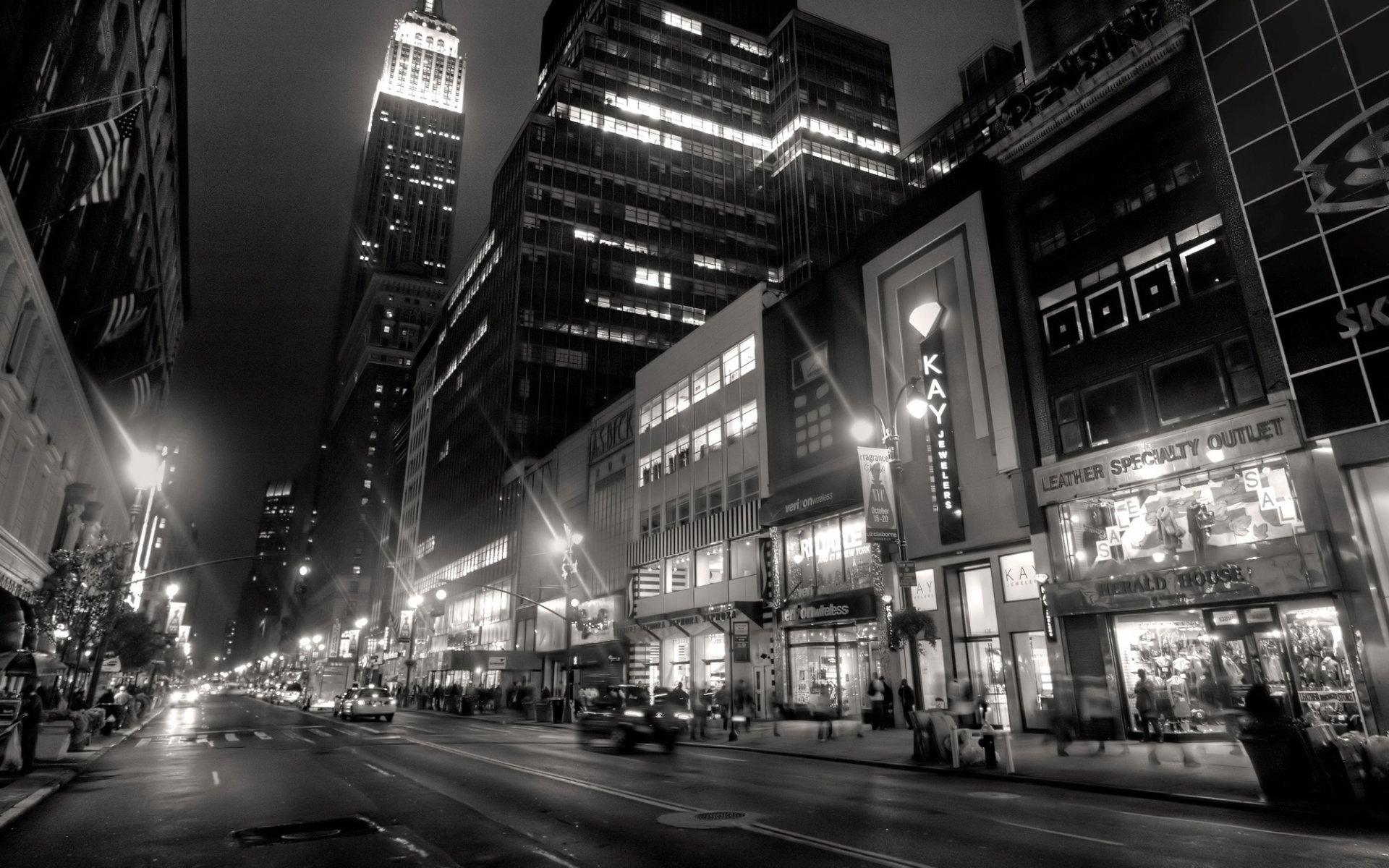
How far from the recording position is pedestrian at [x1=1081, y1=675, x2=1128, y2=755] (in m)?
21.8

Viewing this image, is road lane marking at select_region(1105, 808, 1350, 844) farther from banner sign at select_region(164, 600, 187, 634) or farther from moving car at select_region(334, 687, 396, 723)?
banner sign at select_region(164, 600, 187, 634)

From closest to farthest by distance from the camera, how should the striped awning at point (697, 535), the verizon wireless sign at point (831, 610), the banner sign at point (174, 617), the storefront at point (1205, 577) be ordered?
the storefront at point (1205, 577), the verizon wireless sign at point (831, 610), the striped awning at point (697, 535), the banner sign at point (174, 617)

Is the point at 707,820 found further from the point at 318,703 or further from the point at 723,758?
the point at 318,703

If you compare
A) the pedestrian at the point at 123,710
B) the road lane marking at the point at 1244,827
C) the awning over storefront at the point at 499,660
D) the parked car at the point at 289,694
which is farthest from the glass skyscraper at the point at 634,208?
the road lane marking at the point at 1244,827

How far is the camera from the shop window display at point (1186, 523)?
19.2 meters

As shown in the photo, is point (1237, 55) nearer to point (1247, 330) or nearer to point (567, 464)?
point (1247, 330)

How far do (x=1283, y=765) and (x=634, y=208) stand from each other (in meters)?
86.3

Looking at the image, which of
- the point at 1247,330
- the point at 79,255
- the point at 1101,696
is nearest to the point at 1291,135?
the point at 1247,330

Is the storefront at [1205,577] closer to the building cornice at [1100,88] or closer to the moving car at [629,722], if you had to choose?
the building cornice at [1100,88]

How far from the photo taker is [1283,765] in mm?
12328

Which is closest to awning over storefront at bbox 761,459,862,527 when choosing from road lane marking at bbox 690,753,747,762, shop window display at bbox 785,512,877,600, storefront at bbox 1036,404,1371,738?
shop window display at bbox 785,512,877,600

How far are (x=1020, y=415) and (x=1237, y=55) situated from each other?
1214 centimetres

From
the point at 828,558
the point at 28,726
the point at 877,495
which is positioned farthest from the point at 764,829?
the point at 828,558

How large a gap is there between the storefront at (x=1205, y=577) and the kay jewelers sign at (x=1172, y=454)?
31mm
